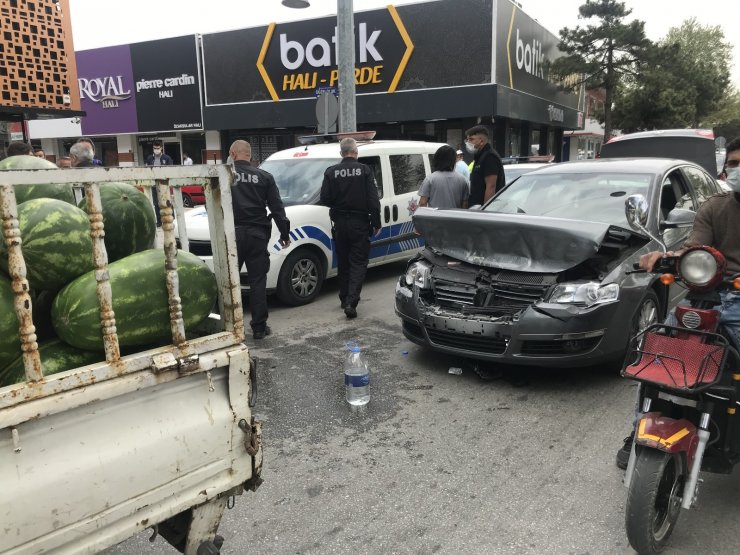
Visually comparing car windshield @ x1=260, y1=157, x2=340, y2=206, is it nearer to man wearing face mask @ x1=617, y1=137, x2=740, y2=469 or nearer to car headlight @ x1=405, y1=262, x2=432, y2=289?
car headlight @ x1=405, y1=262, x2=432, y2=289

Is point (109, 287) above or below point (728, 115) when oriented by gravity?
below

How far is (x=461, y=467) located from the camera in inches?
136

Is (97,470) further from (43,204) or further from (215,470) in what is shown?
(43,204)

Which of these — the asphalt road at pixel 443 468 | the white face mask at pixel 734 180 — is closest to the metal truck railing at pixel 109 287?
the asphalt road at pixel 443 468

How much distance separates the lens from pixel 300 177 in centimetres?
774

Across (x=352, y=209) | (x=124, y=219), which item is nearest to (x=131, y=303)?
(x=124, y=219)

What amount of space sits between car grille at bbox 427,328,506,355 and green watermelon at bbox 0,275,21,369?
3325 millimetres

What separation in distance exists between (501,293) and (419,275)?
30.8 inches

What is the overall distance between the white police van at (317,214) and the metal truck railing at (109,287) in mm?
4297

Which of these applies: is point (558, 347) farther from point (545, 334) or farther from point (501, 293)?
point (501, 293)

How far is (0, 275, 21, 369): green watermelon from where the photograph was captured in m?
1.72

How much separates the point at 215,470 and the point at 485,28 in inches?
697

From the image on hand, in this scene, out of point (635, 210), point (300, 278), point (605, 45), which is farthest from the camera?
point (605, 45)

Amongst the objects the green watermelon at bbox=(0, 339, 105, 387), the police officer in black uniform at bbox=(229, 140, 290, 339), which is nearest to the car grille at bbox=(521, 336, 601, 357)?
the police officer in black uniform at bbox=(229, 140, 290, 339)
